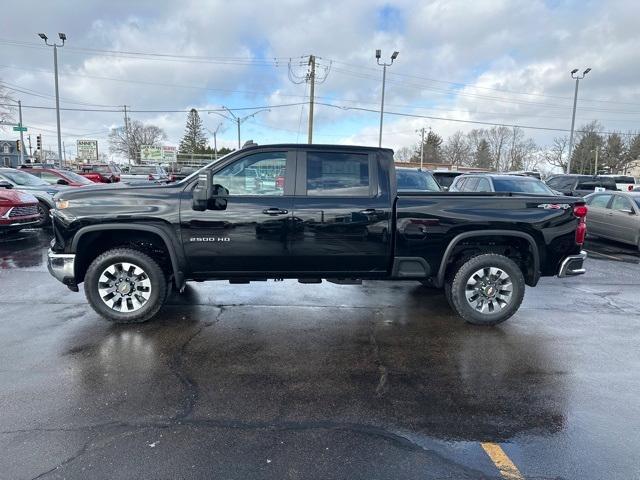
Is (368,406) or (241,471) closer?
(241,471)

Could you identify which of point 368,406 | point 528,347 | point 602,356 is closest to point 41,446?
point 368,406

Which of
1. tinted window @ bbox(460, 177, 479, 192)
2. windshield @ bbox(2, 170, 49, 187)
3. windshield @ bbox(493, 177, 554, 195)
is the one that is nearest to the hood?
windshield @ bbox(2, 170, 49, 187)

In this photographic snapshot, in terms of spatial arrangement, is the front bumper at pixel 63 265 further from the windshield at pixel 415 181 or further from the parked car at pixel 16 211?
the windshield at pixel 415 181

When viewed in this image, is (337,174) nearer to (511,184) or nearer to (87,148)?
Result: (511,184)

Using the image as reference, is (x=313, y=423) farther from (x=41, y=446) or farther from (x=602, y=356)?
(x=602, y=356)

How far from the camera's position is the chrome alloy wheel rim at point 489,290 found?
5176 millimetres

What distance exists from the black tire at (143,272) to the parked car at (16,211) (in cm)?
691

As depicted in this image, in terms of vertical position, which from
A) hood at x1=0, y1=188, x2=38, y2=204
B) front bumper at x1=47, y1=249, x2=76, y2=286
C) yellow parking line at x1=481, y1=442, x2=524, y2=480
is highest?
hood at x1=0, y1=188, x2=38, y2=204

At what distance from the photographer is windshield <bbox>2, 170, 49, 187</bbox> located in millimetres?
12734

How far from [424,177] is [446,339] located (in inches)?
236

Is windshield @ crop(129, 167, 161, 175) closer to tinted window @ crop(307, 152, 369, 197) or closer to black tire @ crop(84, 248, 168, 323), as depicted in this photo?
black tire @ crop(84, 248, 168, 323)

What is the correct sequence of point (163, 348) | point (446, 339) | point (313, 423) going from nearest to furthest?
point (313, 423)
point (163, 348)
point (446, 339)

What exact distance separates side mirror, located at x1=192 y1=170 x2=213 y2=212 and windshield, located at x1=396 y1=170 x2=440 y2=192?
19.4 feet

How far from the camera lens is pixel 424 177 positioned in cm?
1015
